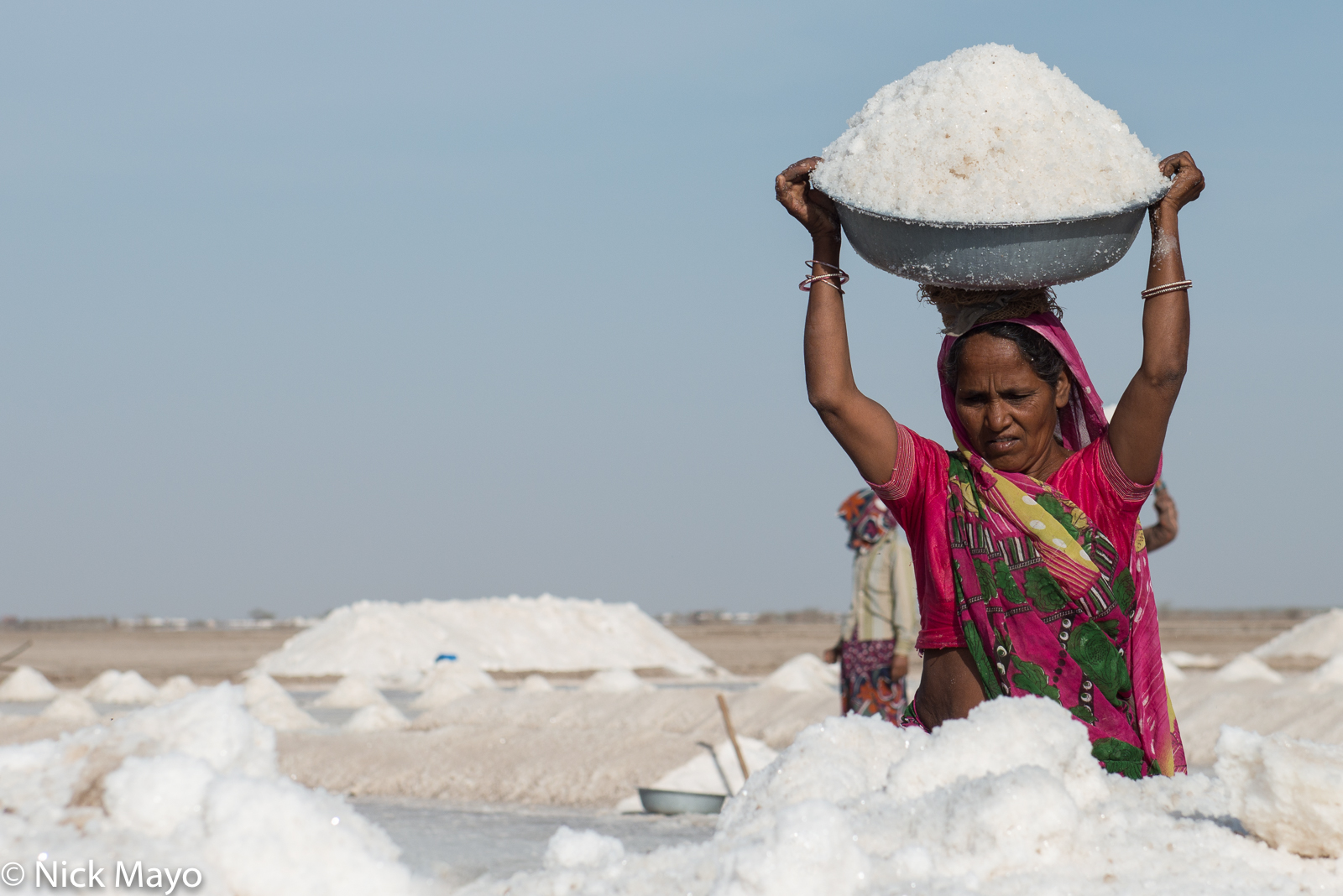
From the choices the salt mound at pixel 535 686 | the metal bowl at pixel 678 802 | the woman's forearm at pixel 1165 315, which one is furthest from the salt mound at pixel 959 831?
the salt mound at pixel 535 686

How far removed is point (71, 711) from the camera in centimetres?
1157

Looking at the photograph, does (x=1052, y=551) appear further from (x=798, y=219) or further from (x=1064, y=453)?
(x=798, y=219)

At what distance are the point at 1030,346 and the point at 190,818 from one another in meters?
1.35

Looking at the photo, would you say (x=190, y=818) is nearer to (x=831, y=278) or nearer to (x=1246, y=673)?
(x=831, y=278)

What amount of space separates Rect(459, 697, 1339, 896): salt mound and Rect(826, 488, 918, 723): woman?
4.27m

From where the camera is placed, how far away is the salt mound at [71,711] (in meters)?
11.1

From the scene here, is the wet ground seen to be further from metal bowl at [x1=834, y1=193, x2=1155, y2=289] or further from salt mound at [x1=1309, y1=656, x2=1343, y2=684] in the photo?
salt mound at [x1=1309, y1=656, x2=1343, y2=684]

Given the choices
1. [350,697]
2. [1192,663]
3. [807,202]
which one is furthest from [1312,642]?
[807,202]

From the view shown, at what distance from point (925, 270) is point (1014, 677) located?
603 millimetres

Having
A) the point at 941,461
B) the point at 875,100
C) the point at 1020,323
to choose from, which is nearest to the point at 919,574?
the point at 941,461

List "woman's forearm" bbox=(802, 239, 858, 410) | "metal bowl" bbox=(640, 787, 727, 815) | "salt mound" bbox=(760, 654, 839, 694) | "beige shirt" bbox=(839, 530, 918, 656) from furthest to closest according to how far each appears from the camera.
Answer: "salt mound" bbox=(760, 654, 839, 694)
"metal bowl" bbox=(640, 787, 727, 815)
"beige shirt" bbox=(839, 530, 918, 656)
"woman's forearm" bbox=(802, 239, 858, 410)

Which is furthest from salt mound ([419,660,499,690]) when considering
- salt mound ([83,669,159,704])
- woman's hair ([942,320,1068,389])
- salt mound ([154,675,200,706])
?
woman's hair ([942,320,1068,389])

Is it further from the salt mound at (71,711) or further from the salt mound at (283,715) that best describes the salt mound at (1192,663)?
the salt mound at (71,711)

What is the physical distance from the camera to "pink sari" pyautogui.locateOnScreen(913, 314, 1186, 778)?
6.49 ft
